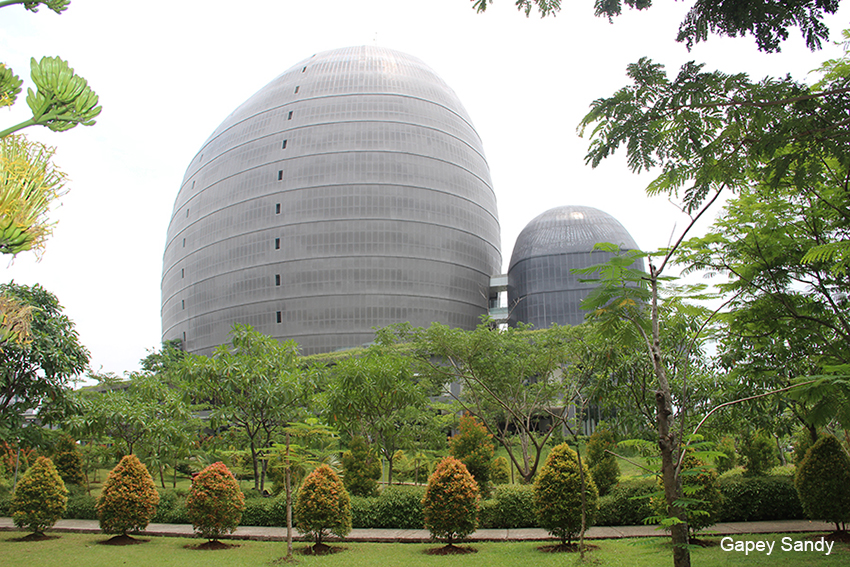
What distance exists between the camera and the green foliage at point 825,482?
1101 cm

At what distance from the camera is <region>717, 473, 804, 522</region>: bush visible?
1388 cm

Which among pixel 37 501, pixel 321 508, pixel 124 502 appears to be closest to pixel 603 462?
pixel 321 508

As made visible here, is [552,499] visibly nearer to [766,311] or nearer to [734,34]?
[766,311]

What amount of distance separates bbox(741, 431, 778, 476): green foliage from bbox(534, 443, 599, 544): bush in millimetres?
8397

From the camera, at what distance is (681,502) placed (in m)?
5.08

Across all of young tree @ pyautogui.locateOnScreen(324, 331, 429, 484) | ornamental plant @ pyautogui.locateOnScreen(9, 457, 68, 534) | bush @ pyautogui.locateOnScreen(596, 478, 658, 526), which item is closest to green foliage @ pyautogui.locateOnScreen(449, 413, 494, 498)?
young tree @ pyautogui.locateOnScreen(324, 331, 429, 484)

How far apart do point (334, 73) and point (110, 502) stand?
5535 centimetres

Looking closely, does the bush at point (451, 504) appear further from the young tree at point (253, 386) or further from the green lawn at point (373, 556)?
the young tree at point (253, 386)

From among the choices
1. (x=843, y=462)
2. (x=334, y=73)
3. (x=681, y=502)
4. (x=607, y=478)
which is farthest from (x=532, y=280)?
(x=681, y=502)

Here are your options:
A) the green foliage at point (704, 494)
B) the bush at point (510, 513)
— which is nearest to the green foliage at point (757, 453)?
the green foliage at point (704, 494)

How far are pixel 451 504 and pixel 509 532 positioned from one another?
275 centimetres

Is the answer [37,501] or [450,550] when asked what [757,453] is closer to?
[450,550]

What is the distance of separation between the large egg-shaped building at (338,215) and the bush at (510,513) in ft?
121

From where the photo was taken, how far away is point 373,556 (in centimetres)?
1132
